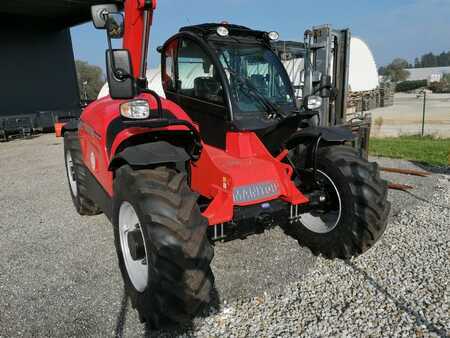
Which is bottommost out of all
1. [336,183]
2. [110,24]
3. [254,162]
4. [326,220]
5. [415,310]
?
[415,310]

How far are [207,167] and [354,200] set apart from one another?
128 centimetres

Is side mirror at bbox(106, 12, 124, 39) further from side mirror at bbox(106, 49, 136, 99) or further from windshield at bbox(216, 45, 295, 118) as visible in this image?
windshield at bbox(216, 45, 295, 118)

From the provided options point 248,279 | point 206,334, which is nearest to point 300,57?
point 248,279

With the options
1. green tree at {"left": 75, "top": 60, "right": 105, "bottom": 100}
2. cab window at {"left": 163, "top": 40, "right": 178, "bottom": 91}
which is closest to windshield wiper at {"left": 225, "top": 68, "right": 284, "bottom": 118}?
cab window at {"left": 163, "top": 40, "right": 178, "bottom": 91}

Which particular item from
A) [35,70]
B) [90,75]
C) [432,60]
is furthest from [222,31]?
[432,60]

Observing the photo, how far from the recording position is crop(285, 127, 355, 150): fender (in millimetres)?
3189

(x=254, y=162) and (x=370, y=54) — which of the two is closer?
(x=254, y=162)

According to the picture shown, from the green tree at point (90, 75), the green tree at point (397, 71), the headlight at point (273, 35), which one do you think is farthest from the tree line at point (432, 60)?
the headlight at point (273, 35)

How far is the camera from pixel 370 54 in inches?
778

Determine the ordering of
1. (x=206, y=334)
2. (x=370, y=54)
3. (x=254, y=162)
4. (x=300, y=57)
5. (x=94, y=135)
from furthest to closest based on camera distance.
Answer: (x=370, y=54)
(x=300, y=57)
(x=94, y=135)
(x=254, y=162)
(x=206, y=334)

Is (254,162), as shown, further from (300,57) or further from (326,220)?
→ (300,57)

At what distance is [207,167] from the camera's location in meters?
2.99

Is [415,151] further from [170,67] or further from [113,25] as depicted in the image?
[113,25]

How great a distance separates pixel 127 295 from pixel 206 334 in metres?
0.83
